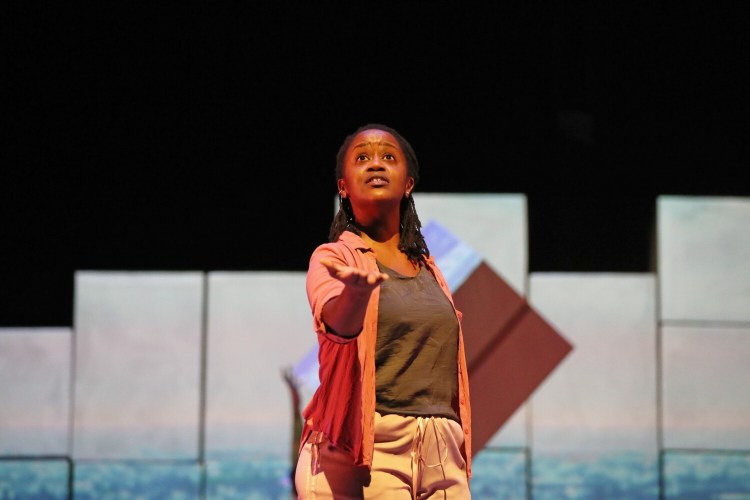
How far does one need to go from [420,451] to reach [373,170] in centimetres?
49

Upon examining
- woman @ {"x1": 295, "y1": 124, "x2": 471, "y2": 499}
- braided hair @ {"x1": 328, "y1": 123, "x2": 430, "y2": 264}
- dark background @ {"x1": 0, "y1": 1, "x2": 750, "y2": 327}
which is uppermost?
dark background @ {"x1": 0, "y1": 1, "x2": 750, "y2": 327}

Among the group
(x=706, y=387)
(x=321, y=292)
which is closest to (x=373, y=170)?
(x=321, y=292)

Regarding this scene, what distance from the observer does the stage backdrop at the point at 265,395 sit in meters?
4.20

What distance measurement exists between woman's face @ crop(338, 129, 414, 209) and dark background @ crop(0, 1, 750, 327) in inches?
88.3

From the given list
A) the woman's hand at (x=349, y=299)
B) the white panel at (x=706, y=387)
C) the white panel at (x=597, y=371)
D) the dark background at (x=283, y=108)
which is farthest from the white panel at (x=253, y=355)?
the woman's hand at (x=349, y=299)

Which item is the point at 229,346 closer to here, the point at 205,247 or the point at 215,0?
the point at 205,247

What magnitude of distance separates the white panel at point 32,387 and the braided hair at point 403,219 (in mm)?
2666

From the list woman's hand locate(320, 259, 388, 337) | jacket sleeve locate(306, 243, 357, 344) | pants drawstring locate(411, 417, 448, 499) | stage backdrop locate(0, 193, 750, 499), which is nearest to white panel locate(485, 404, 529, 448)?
stage backdrop locate(0, 193, 750, 499)

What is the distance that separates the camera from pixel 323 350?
1685mm

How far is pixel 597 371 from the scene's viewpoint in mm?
4281

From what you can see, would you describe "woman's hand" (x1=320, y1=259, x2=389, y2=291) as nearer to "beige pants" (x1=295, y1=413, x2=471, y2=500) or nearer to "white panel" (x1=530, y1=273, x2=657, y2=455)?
"beige pants" (x1=295, y1=413, x2=471, y2=500)

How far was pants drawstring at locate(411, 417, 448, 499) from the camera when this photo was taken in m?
1.68

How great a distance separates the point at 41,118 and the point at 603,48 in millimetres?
2264

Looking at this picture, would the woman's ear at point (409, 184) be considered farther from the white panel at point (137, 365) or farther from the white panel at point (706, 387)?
the white panel at point (706, 387)
